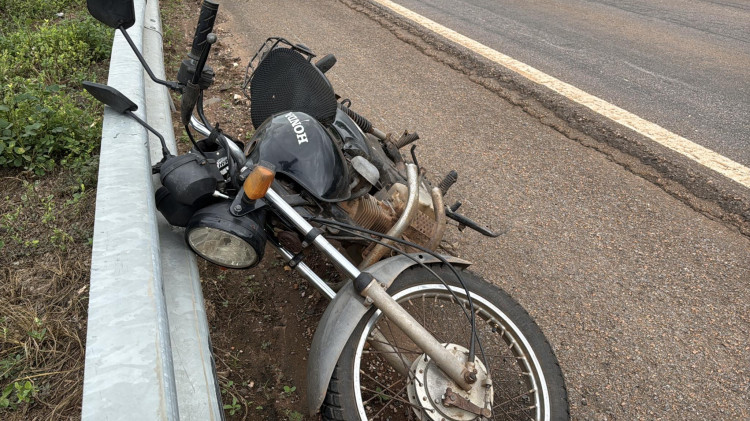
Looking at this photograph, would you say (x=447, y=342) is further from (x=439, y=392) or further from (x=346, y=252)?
(x=346, y=252)

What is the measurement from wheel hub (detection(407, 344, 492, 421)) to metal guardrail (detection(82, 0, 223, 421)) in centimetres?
77

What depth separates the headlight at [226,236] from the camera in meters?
1.90

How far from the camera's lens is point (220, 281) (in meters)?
3.00

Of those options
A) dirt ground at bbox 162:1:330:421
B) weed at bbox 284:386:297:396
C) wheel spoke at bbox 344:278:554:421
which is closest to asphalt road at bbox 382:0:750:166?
wheel spoke at bbox 344:278:554:421

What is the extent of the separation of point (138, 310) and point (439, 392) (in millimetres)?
1164

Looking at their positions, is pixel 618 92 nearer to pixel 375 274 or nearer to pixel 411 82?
pixel 411 82

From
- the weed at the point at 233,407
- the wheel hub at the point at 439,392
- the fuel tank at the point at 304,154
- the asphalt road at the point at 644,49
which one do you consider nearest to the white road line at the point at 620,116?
the asphalt road at the point at 644,49

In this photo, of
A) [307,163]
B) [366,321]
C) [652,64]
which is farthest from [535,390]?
[652,64]

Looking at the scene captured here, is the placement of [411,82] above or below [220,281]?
above

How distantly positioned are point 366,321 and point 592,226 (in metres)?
2.25

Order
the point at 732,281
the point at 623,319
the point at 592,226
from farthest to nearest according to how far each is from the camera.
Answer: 1. the point at 592,226
2. the point at 732,281
3. the point at 623,319

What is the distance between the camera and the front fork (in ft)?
6.33

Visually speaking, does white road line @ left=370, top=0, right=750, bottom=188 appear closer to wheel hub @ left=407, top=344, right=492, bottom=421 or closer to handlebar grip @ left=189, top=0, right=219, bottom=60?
wheel hub @ left=407, top=344, right=492, bottom=421

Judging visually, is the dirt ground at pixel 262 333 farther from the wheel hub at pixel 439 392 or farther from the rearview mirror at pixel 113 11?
the rearview mirror at pixel 113 11
